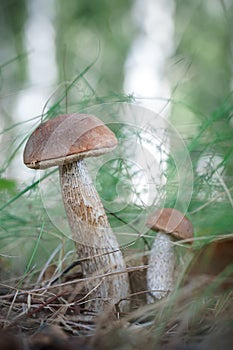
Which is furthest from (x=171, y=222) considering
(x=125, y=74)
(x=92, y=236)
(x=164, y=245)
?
(x=125, y=74)

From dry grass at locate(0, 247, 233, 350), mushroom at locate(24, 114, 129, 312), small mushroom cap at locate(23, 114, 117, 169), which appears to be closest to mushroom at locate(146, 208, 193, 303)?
mushroom at locate(24, 114, 129, 312)

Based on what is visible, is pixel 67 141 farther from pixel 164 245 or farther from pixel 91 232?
pixel 164 245

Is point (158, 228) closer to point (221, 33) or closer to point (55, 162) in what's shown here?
point (55, 162)

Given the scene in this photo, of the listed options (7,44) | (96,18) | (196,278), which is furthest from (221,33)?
(196,278)

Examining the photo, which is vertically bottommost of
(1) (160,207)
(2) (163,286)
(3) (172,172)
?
(2) (163,286)

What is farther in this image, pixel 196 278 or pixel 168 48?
pixel 168 48

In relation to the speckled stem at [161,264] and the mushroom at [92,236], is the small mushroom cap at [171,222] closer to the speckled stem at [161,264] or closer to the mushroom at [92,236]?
the speckled stem at [161,264]
